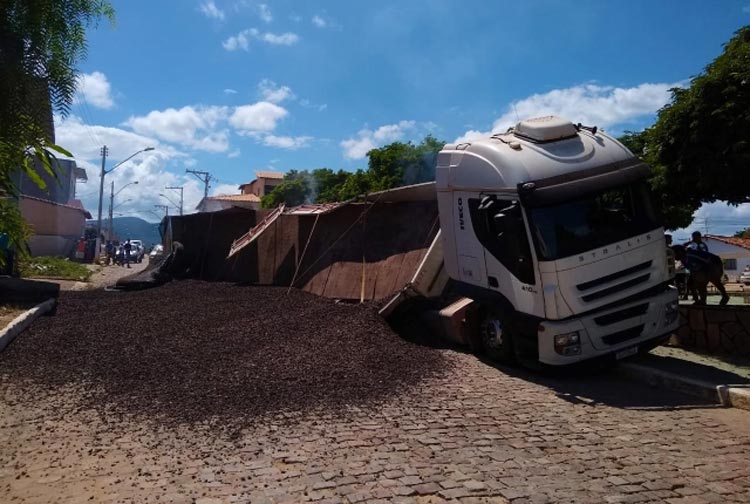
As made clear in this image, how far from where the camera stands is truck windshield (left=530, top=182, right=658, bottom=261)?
292 inches

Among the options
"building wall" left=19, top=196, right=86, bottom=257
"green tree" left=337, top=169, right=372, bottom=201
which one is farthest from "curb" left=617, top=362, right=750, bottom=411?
"building wall" left=19, top=196, right=86, bottom=257

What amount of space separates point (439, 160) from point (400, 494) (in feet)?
20.2

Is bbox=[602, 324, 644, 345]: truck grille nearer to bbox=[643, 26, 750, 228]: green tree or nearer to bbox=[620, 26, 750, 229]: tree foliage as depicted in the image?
bbox=[620, 26, 750, 229]: tree foliage

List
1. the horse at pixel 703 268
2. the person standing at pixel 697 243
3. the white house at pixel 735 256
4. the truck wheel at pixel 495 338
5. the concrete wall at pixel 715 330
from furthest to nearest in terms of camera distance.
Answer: the white house at pixel 735 256 → the person standing at pixel 697 243 → the horse at pixel 703 268 → the concrete wall at pixel 715 330 → the truck wheel at pixel 495 338

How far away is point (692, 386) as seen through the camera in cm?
709

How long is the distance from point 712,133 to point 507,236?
3.44m

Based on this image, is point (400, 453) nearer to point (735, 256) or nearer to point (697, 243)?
point (697, 243)

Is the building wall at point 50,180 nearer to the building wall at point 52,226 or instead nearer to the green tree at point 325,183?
the building wall at point 52,226

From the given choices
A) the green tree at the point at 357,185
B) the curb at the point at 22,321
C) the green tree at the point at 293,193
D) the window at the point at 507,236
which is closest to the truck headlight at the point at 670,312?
the window at the point at 507,236

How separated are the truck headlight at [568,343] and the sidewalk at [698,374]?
1218mm

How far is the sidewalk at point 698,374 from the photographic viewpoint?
6.75 metres

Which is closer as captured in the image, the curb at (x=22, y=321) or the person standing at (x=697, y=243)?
the curb at (x=22, y=321)

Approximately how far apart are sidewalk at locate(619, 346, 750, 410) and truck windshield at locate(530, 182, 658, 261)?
183 centimetres

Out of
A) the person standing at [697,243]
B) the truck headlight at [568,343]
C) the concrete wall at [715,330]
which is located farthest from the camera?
the person standing at [697,243]
